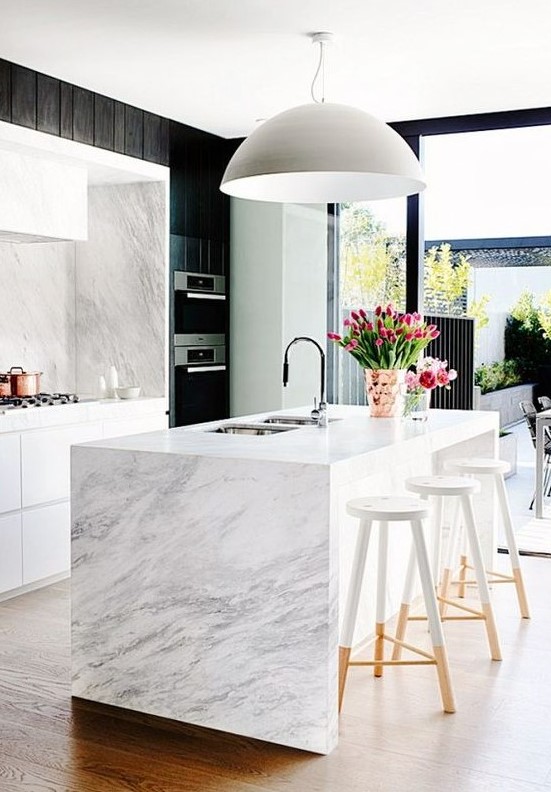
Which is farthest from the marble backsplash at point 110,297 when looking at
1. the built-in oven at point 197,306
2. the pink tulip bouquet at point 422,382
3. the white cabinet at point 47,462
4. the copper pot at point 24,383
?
the pink tulip bouquet at point 422,382

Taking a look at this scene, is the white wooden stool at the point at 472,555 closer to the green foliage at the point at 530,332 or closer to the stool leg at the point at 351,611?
the stool leg at the point at 351,611

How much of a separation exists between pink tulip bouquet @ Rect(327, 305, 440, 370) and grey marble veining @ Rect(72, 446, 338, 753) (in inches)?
58.8

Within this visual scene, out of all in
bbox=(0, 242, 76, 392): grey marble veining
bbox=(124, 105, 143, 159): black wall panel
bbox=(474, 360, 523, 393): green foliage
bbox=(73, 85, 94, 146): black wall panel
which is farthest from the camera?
bbox=(474, 360, 523, 393): green foliage

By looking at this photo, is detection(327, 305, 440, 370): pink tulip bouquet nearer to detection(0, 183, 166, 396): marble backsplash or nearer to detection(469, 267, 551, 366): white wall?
A: detection(469, 267, 551, 366): white wall

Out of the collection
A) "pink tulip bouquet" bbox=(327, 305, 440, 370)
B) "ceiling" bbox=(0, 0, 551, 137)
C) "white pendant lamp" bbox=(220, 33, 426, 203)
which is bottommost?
"pink tulip bouquet" bbox=(327, 305, 440, 370)

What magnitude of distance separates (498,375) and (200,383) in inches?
75.5

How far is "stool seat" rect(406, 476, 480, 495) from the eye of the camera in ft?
12.0

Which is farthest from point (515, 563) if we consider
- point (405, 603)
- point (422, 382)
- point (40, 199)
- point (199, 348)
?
point (40, 199)

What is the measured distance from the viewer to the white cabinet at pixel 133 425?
207 inches

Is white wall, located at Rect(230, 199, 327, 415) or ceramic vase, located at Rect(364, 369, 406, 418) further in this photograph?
white wall, located at Rect(230, 199, 327, 415)

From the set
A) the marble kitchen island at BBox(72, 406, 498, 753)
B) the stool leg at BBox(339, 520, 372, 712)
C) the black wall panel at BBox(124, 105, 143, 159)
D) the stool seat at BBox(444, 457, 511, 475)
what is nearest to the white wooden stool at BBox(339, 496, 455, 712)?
the stool leg at BBox(339, 520, 372, 712)

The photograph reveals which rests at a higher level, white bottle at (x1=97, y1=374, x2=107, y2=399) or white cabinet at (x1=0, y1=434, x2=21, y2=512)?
white bottle at (x1=97, y1=374, x2=107, y2=399)

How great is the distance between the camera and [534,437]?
6.06m

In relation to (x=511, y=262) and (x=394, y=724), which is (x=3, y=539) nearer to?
(x=394, y=724)
